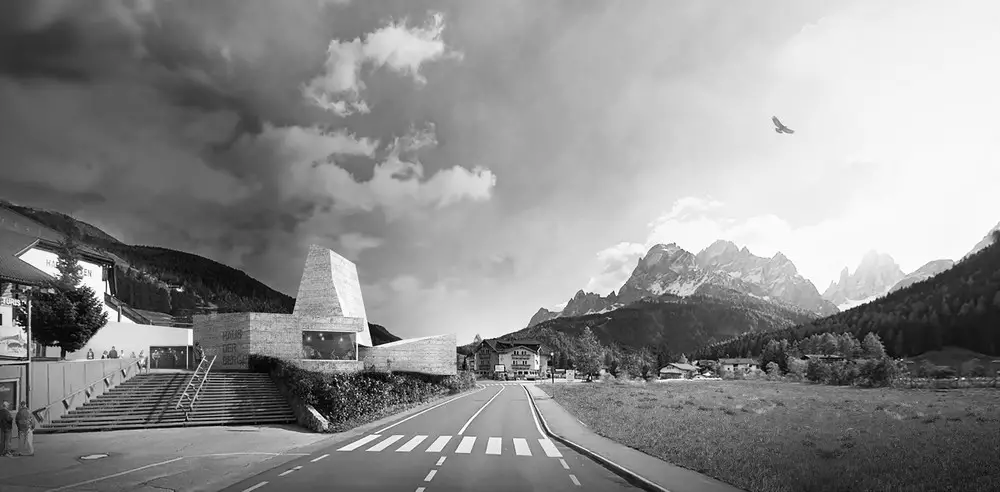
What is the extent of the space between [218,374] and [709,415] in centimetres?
2921

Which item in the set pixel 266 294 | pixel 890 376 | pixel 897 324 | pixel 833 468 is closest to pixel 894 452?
pixel 833 468

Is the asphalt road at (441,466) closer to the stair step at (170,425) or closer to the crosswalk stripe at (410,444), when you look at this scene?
the crosswalk stripe at (410,444)

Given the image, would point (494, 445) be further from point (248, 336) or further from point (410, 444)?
point (248, 336)

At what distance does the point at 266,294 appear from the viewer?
124 m

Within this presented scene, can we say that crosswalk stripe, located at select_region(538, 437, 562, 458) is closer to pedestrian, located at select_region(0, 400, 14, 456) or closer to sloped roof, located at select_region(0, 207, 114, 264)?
pedestrian, located at select_region(0, 400, 14, 456)

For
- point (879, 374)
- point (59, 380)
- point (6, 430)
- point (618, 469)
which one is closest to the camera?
point (618, 469)

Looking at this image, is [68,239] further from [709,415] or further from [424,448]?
[709,415]

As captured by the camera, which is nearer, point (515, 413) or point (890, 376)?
point (515, 413)

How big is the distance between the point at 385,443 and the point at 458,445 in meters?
2.76

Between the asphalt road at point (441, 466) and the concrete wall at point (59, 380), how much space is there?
13461 millimetres

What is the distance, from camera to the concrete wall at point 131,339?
4309 centimetres

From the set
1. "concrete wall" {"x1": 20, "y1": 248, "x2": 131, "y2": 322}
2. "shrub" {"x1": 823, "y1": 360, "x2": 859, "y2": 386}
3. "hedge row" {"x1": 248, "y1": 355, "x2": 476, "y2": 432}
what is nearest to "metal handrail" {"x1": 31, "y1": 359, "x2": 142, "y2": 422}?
"hedge row" {"x1": 248, "y1": 355, "x2": 476, "y2": 432}

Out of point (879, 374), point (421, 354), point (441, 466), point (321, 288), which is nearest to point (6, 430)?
point (441, 466)

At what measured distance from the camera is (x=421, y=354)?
6350 cm
